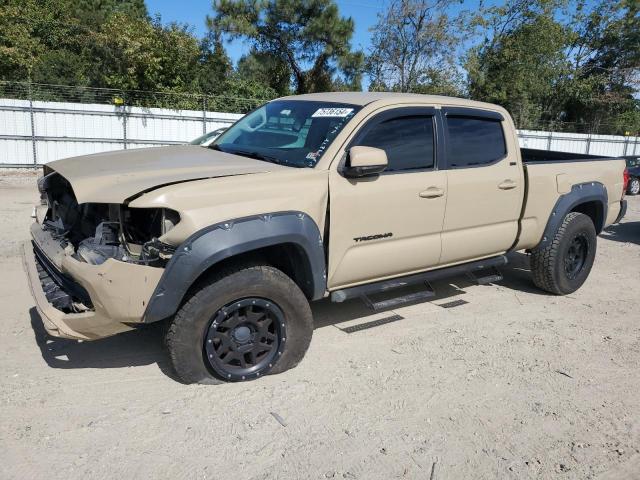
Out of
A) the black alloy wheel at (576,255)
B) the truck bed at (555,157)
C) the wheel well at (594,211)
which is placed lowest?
the black alloy wheel at (576,255)

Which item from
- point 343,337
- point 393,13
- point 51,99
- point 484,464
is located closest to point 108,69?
→ point 51,99

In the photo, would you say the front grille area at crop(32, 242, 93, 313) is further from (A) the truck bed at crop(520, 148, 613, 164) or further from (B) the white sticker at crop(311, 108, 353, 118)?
(A) the truck bed at crop(520, 148, 613, 164)

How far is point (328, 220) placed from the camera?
149 inches

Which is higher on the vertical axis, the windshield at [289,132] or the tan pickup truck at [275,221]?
the windshield at [289,132]

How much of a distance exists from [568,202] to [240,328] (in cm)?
375

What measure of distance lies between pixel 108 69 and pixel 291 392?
74.7 ft

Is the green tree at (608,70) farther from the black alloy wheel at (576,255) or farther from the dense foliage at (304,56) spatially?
the black alloy wheel at (576,255)

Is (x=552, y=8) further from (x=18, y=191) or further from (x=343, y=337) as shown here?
(x=343, y=337)

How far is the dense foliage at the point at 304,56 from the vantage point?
2186cm

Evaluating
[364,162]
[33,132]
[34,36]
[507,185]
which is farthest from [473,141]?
[34,36]

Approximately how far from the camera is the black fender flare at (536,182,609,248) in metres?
5.46

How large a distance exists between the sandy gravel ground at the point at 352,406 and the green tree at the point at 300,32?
2087cm

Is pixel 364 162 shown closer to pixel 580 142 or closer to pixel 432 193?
pixel 432 193

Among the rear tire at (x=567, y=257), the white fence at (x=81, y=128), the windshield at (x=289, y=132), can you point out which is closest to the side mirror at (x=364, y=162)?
the windshield at (x=289, y=132)
